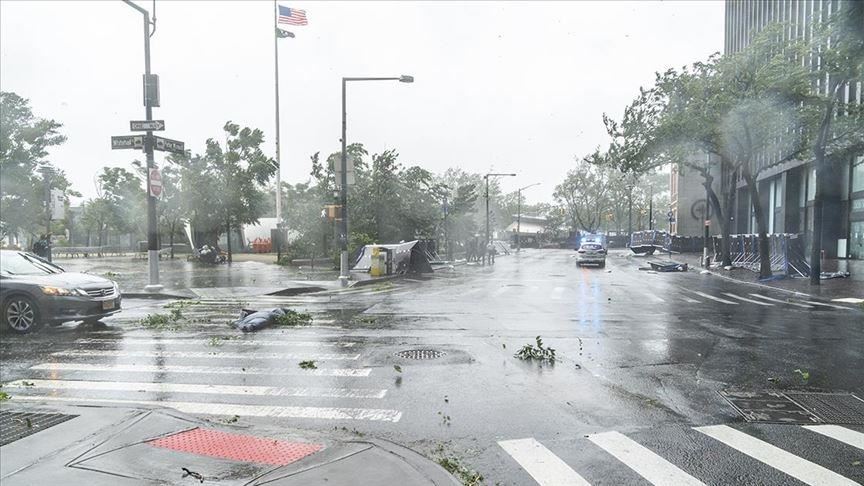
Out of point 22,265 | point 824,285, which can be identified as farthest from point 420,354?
point 824,285

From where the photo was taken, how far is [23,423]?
5.20 meters

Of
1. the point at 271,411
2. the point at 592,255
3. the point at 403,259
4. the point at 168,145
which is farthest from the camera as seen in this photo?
the point at 592,255

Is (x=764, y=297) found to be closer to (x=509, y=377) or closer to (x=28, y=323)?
(x=509, y=377)

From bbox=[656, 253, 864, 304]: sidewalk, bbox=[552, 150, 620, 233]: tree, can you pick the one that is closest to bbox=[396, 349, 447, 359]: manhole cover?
bbox=[656, 253, 864, 304]: sidewalk

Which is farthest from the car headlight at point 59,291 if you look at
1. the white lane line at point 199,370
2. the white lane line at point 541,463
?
the white lane line at point 541,463

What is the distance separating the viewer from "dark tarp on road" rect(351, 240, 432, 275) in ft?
83.9

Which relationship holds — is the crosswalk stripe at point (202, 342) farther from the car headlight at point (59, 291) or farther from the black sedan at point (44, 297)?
the car headlight at point (59, 291)

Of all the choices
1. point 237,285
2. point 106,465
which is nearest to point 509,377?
point 106,465

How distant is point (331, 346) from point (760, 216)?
2297 centimetres

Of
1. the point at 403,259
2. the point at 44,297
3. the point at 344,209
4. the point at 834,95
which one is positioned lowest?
the point at 403,259

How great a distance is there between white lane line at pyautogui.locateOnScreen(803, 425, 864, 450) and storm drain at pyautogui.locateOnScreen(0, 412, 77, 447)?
22.7ft

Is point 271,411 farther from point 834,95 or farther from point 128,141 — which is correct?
point 834,95

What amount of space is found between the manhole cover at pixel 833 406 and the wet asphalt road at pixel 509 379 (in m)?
0.25

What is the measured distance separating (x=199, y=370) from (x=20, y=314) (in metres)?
5.35
